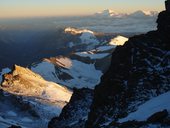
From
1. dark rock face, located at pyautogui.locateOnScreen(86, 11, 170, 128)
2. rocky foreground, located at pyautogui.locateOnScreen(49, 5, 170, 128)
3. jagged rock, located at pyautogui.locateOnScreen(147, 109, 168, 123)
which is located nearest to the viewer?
jagged rock, located at pyautogui.locateOnScreen(147, 109, 168, 123)

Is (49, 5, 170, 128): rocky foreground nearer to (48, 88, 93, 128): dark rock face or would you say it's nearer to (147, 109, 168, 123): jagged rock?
(147, 109, 168, 123): jagged rock

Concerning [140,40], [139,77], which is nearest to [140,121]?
[139,77]

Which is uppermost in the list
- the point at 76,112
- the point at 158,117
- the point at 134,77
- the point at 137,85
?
the point at 158,117

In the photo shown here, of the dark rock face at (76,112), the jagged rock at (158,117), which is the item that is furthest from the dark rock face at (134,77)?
the dark rock face at (76,112)

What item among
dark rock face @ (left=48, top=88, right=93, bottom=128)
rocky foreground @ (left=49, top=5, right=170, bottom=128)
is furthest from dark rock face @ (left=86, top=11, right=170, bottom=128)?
dark rock face @ (left=48, top=88, right=93, bottom=128)

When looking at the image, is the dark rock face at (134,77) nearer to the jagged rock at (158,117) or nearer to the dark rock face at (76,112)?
the jagged rock at (158,117)

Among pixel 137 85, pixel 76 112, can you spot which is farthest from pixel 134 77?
→ pixel 76 112

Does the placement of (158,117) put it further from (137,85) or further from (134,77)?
(134,77)
